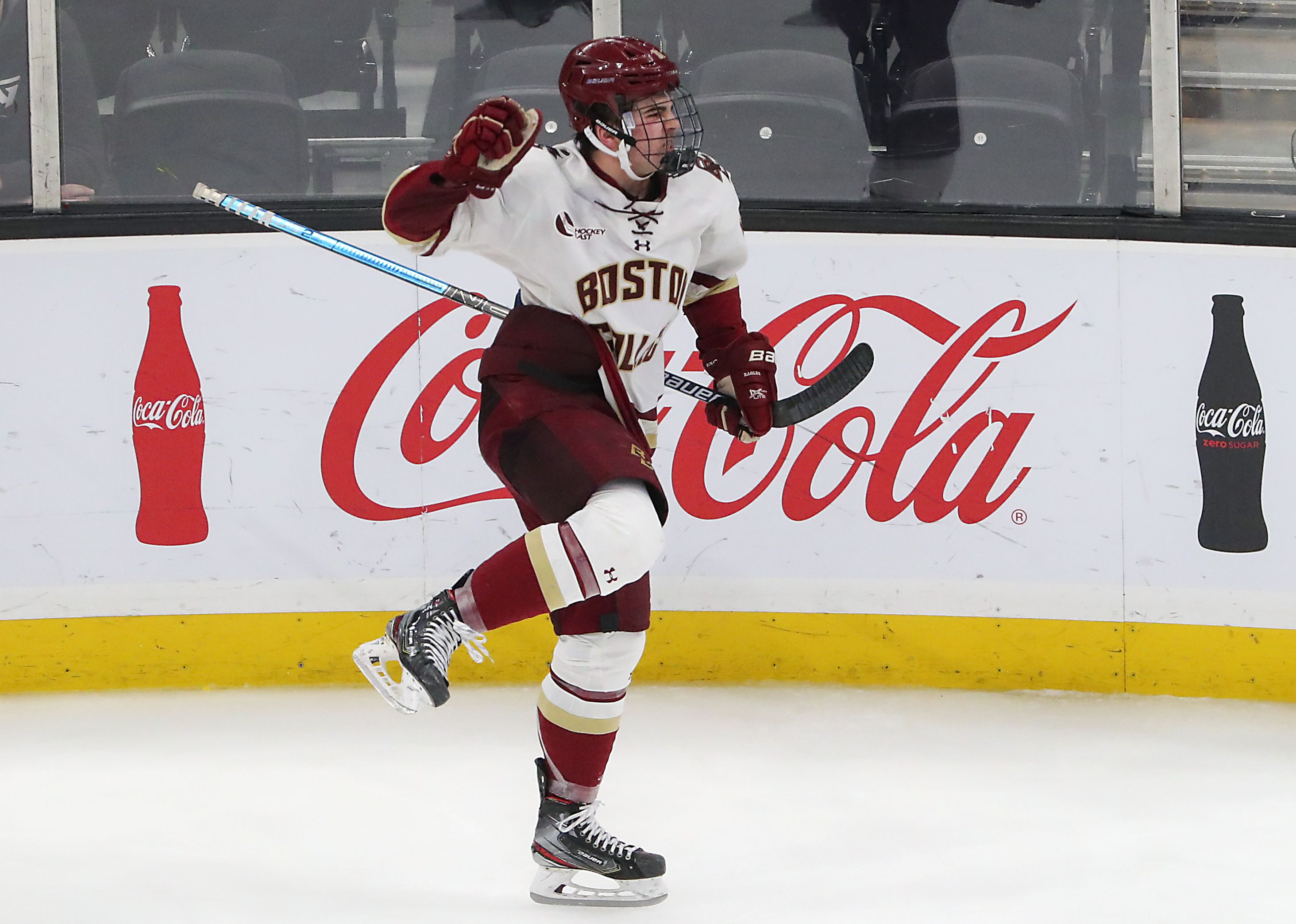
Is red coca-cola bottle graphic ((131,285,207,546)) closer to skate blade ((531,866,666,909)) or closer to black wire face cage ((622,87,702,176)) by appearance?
skate blade ((531,866,666,909))

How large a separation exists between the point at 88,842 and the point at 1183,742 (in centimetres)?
212

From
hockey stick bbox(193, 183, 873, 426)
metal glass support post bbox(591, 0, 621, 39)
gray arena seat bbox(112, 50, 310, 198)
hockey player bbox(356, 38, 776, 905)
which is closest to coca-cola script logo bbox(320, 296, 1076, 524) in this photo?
gray arena seat bbox(112, 50, 310, 198)

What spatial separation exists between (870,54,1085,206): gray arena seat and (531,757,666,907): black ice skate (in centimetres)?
182

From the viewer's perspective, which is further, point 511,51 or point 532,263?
point 511,51

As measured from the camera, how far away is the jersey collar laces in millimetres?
1824

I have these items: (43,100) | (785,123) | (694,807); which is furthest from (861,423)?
(43,100)

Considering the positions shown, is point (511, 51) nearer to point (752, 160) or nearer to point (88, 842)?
point (752, 160)

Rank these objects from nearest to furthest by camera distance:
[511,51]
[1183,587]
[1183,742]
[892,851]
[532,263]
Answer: [532,263]
[892,851]
[1183,742]
[1183,587]
[511,51]

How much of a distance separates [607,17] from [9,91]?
1.44m

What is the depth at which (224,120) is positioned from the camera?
324cm

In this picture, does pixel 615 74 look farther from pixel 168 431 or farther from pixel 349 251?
pixel 168 431

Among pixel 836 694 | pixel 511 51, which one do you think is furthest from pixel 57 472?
pixel 836 694

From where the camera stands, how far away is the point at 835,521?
309cm

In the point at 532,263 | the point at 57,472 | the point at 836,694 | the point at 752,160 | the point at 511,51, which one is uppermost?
the point at 511,51
